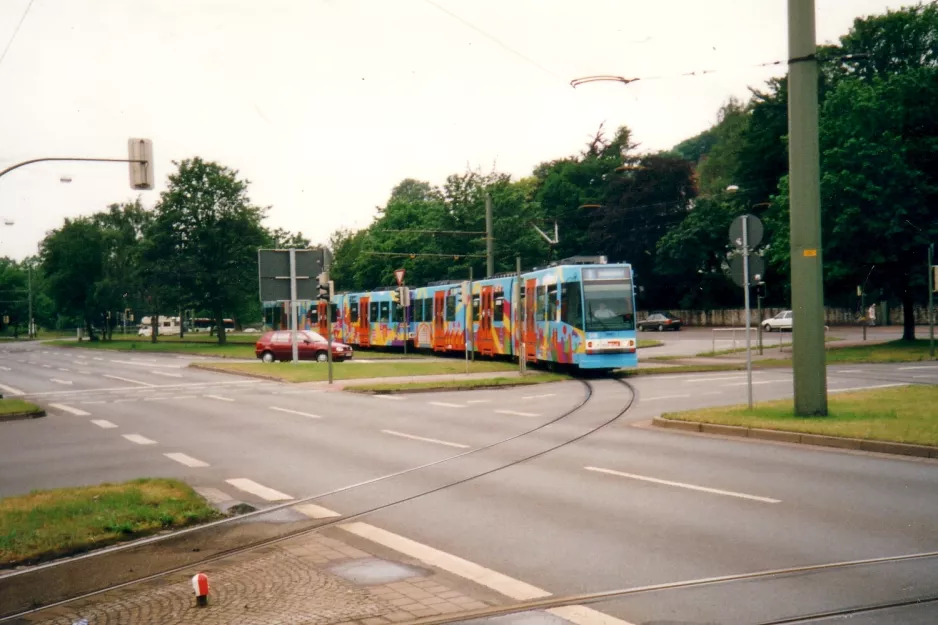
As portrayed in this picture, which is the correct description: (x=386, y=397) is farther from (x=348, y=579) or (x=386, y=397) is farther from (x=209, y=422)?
(x=348, y=579)

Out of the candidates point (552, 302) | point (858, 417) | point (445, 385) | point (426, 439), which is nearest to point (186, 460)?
point (426, 439)

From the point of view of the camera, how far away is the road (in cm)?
630

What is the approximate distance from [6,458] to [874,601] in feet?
38.7

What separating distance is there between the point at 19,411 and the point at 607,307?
15.4 m

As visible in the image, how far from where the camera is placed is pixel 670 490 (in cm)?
945

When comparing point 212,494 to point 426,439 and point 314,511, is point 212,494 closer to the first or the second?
point 314,511

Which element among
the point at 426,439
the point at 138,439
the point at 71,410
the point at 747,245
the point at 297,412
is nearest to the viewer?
the point at 426,439

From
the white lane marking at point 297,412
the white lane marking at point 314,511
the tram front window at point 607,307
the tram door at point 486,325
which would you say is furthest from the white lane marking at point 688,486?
the tram door at point 486,325

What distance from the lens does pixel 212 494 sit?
9.94 meters

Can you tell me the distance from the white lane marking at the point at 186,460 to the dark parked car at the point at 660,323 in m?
60.6

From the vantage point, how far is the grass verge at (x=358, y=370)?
2969 centimetres

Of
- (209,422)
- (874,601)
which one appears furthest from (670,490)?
(209,422)

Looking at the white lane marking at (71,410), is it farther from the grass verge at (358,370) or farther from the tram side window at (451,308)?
the tram side window at (451,308)

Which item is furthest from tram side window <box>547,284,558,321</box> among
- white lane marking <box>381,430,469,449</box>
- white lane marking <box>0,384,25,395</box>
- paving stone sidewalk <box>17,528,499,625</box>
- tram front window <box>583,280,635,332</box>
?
→ paving stone sidewalk <box>17,528,499,625</box>
